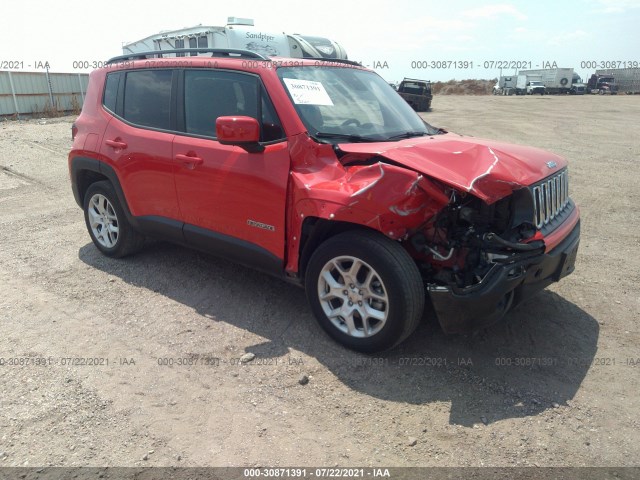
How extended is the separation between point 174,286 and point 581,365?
3.40 metres

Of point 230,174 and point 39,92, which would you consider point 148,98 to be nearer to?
point 230,174

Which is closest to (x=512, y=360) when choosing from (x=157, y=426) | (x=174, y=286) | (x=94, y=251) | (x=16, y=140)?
(x=157, y=426)

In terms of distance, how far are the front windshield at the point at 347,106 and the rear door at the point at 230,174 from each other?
25cm

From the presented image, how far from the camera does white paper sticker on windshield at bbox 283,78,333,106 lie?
3.70m

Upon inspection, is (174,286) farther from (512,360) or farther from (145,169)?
(512,360)

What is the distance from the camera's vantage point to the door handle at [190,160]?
13.2 feet

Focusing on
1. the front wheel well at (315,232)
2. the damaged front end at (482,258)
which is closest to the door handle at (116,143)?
the front wheel well at (315,232)

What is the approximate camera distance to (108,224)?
5.20m

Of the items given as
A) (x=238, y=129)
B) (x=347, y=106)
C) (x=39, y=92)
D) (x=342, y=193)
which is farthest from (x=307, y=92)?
(x=39, y=92)

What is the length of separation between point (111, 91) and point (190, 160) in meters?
1.58

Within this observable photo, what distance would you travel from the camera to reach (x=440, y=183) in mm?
3117

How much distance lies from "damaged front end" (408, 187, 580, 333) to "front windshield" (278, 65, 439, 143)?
895mm

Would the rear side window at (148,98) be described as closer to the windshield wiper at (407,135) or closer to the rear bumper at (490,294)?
the windshield wiper at (407,135)

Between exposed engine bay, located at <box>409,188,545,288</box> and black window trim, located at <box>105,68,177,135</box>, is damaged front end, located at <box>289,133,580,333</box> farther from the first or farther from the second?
black window trim, located at <box>105,68,177,135</box>
